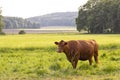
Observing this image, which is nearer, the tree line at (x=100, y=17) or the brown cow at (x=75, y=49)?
the brown cow at (x=75, y=49)

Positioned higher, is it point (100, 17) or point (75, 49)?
point (75, 49)

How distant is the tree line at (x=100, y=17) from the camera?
10206cm

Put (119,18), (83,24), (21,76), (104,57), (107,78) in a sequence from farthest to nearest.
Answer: (83,24) → (119,18) → (104,57) → (21,76) → (107,78)

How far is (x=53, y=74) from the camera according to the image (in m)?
16.3

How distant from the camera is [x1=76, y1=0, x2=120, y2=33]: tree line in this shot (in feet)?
335

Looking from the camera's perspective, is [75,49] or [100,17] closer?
[75,49]

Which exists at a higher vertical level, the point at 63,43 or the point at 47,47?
the point at 63,43

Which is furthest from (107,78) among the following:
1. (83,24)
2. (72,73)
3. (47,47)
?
(83,24)

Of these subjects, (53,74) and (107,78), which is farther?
(53,74)

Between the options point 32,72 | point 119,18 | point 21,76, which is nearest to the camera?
point 21,76

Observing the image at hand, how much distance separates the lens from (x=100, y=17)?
106m

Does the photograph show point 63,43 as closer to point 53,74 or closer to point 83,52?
point 83,52

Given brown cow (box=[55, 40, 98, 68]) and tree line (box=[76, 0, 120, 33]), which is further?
tree line (box=[76, 0, 120, 33])

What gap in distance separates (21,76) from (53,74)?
4.83 ft
